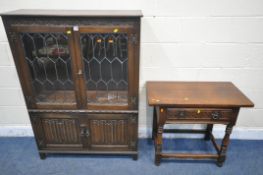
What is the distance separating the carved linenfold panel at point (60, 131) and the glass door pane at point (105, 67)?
13.9 inches

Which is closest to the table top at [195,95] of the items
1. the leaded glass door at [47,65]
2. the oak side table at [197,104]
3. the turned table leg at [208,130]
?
the oak side table at [197,104]

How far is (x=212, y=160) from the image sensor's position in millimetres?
2188

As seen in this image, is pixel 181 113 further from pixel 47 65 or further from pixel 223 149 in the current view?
pixel 47 65

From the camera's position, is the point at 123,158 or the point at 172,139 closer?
the point at 123,158

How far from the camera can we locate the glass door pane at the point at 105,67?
5.46ft

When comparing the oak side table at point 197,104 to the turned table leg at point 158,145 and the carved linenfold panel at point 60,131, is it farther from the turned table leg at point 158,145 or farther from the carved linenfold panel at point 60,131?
the carved linenfold panel at point 60,131

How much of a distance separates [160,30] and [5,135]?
2277 millimetres

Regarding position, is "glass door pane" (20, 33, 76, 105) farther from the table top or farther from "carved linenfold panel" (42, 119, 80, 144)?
the table top

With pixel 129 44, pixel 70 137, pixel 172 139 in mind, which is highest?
pixel 129 44

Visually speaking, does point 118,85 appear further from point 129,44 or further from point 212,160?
point 212,160

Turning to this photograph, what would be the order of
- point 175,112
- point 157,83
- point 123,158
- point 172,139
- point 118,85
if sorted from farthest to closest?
point 172,139 < point 123,158 < point 157,83 < point 118,85 < point 175,112

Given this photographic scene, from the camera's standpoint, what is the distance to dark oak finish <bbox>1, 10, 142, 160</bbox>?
1.55 meters

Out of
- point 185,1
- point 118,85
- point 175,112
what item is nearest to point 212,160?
point 175,112

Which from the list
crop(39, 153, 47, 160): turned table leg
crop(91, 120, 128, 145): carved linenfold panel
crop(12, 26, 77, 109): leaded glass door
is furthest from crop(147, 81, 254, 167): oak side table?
crop(39, 153, 47, 160): turned table leg
